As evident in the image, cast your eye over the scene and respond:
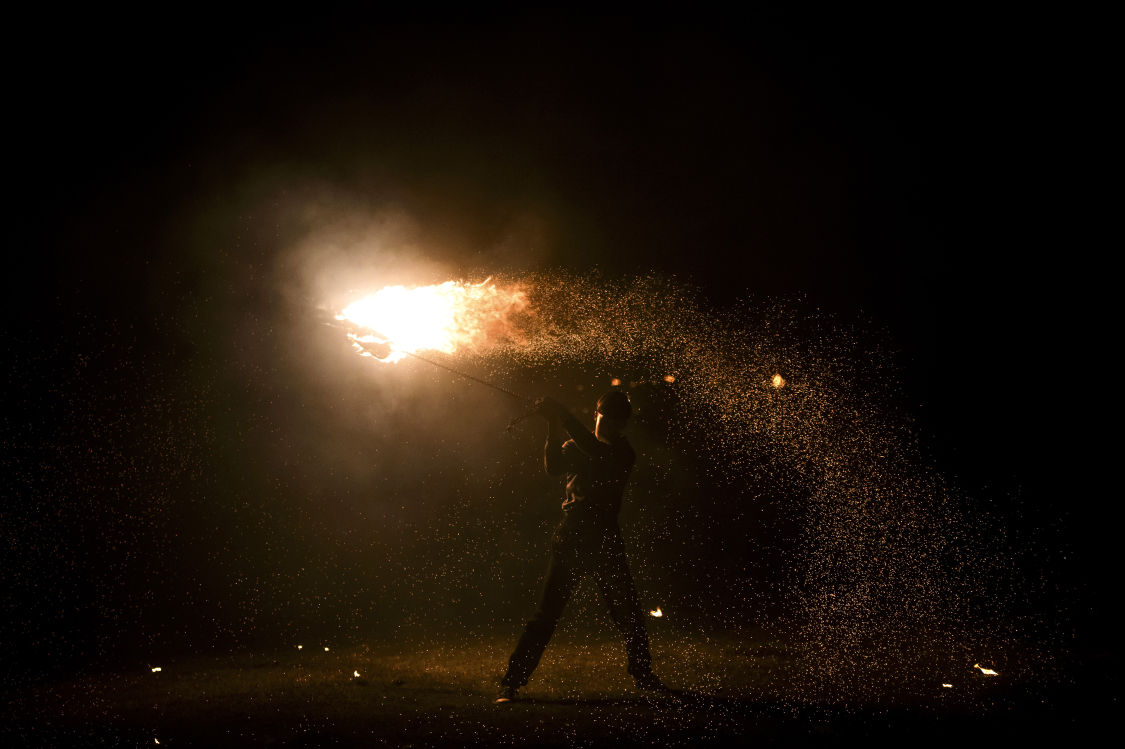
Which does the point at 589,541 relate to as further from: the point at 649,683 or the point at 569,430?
the point at 649,683

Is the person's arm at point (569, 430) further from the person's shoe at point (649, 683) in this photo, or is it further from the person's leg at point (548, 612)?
the person's shoe at point (649, 683)

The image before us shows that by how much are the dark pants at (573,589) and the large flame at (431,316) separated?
2163mm

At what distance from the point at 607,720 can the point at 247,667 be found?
10.2 ft

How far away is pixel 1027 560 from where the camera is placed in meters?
8.29

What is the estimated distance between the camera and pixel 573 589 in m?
4.37

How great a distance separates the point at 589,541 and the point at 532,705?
1.02m

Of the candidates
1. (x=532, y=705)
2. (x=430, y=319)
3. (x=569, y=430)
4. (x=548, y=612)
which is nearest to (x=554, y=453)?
(x=569, y=430)

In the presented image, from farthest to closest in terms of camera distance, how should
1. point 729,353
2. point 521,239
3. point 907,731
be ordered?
point 729,353, point 521,239, point 907,731

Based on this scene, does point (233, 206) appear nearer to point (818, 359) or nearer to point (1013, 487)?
point (818, 359)

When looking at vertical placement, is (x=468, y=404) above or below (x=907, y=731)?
above

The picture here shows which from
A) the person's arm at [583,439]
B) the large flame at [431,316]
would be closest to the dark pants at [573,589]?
the person's arm at [583,439]

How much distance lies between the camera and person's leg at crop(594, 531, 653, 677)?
173 inches

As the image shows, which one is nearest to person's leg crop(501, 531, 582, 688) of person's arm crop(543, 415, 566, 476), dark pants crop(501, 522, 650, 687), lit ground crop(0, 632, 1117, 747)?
dark pants crop(501, 522, 650, 687)

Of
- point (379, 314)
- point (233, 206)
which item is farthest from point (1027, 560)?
point (233, 206)
